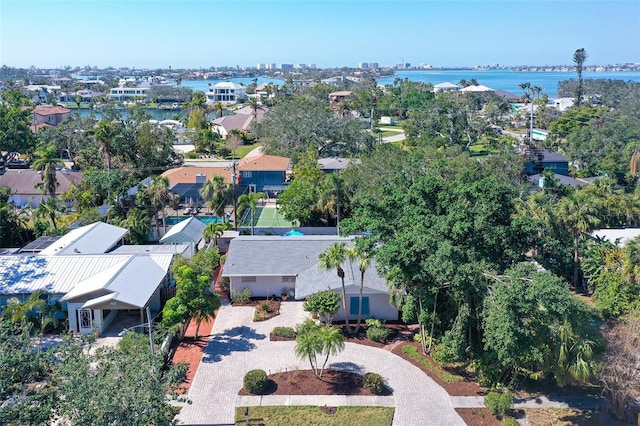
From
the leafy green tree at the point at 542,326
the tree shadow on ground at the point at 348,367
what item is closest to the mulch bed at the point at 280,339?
the tree shadow on ground at the point at 348,367

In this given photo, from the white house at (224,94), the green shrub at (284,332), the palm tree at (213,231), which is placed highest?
the white house at (224,94)

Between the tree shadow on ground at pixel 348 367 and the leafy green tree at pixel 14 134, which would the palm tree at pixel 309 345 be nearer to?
the tree shadow on ground at pixel 348 367

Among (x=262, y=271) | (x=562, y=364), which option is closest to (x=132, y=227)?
(x=262, y=271)

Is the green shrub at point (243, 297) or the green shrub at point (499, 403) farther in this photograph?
the green shrub at point (243, 297)

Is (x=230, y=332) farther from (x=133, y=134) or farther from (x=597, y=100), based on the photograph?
(x=597, y=100)

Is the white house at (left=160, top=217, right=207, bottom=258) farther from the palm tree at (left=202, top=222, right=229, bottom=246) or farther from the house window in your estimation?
the house window

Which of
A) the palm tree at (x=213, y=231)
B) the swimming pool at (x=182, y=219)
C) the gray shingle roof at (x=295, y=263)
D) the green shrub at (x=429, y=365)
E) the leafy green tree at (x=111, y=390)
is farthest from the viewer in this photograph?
the swimming pool at (x=182, y=219)

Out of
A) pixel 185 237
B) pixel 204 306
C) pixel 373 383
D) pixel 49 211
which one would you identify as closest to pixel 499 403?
pixel 373 383
